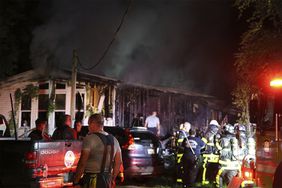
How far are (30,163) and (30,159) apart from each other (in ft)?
0.21

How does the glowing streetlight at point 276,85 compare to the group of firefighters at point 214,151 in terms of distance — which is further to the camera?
the group of firefighters at point 214,151

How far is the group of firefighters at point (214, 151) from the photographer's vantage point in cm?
941

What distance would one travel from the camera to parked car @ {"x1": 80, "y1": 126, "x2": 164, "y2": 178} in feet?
37.9

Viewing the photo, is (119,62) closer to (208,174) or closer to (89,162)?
(208,174)

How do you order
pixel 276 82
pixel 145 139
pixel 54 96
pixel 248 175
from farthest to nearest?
pixel 54 96
pixel 145 139
pixel 248 175
pixel 276 82

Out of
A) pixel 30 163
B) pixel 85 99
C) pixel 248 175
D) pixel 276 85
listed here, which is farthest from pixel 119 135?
pixel 276 85

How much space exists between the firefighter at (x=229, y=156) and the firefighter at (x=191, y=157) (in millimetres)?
1227

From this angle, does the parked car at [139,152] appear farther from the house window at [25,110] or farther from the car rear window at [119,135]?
the house window at [25,110]

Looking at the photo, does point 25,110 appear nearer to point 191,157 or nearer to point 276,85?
point 191,157

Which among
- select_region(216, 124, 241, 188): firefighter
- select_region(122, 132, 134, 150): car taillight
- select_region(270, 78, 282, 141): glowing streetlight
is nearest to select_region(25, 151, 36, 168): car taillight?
select_region(270, 78, 282, 141): glowing streetlight

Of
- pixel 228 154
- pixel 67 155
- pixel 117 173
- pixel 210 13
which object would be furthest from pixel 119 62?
pixel 117 173

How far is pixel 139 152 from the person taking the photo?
11727 mm

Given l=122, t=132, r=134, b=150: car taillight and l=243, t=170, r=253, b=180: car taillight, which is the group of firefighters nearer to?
l=122, t=132, r=134, b=150: car taillight

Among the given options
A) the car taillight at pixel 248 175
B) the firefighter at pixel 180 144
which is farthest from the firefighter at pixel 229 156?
the car taillight at pixel 248 175
